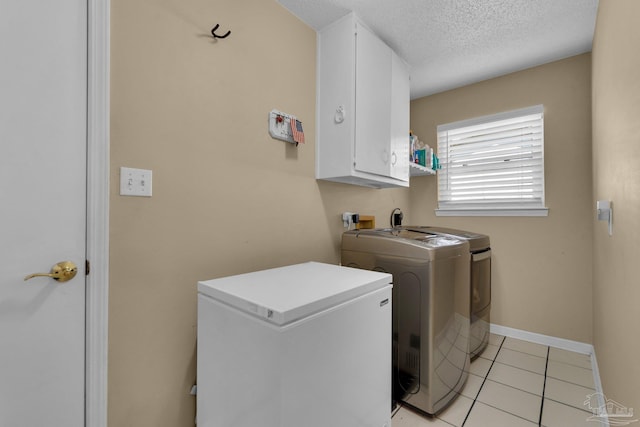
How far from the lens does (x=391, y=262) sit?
5.53 feet

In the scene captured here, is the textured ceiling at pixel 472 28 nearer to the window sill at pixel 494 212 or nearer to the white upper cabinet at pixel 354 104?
the white upper cabinet at pixel 354 104

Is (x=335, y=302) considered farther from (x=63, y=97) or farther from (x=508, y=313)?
(x=508, y=313)

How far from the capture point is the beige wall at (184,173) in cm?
112

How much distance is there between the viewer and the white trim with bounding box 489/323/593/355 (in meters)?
2.29

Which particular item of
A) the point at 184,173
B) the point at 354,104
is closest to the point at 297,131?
the point at 354,104

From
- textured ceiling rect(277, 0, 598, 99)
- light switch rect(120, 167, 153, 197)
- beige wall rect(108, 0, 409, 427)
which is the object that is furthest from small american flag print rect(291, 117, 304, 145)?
light switch rect(120, 167, 153, 197)

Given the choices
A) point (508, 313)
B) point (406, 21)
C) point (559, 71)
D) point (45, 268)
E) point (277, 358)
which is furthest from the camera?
point (508, 313)

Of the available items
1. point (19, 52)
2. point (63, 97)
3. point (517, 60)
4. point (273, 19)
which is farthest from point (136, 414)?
point (517, 60)

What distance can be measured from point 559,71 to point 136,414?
3.68m

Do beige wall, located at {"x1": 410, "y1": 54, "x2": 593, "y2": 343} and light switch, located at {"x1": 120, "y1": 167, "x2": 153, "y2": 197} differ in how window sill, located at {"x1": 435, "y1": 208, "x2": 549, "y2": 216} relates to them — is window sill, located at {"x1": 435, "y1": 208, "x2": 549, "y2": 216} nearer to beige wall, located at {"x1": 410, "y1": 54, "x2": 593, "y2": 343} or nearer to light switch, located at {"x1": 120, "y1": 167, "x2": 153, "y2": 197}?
beige wall, located at {"x1": 410, "y1": 54, "x2": 593, "y2": 343}

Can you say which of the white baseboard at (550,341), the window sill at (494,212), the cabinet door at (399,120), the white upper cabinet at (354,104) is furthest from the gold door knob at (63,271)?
the white baseboard at (550,341)

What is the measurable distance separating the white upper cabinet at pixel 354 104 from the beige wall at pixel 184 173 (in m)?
0.26

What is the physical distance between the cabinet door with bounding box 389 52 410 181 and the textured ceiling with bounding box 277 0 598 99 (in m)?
0.15

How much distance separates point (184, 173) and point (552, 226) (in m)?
2.89
